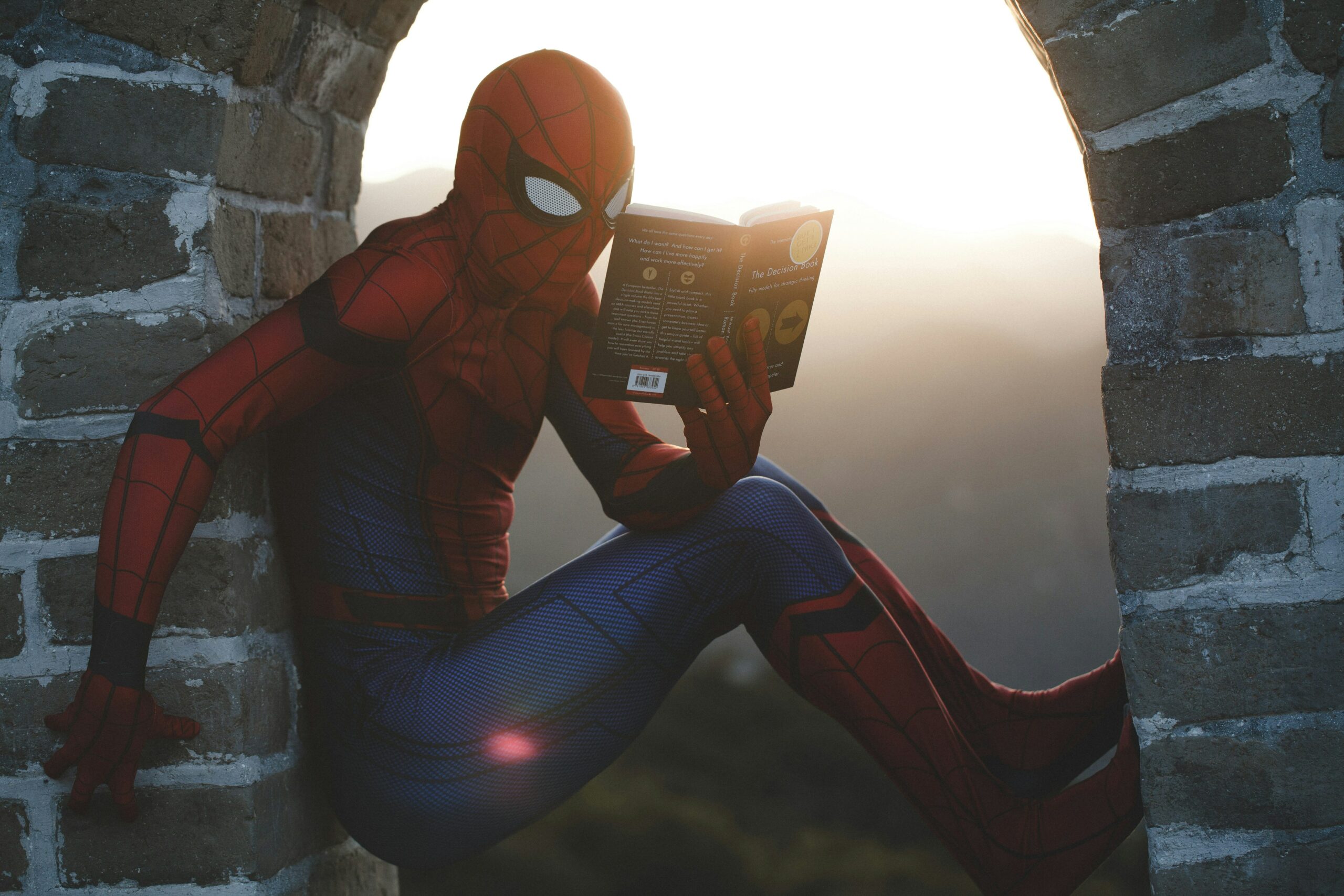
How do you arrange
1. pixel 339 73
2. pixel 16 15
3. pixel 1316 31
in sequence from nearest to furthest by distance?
pixel 1316 31 → pixel 16 15 → pixel 339 73

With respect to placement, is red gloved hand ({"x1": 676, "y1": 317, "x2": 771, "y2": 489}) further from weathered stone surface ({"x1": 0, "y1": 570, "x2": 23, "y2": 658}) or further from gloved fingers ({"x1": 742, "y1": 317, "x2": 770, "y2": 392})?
weathered stone surface ({"x1": 0, "y1": 570, "x2": 23, "y2": 658})

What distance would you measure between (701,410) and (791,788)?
161 cm

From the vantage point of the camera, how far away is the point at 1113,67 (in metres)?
0.95

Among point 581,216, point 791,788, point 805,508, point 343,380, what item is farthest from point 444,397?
point 791,788

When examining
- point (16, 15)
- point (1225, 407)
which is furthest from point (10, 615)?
point (1225, 407)

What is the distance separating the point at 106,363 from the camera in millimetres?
1026

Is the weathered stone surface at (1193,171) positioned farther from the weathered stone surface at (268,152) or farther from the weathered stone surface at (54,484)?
the weathered stone surface at (54,484)

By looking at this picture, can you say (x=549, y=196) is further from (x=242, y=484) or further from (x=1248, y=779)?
(x=1248, y=779)

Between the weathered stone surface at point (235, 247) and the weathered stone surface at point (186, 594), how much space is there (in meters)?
0.30

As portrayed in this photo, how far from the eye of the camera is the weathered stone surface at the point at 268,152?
1061 millimetres

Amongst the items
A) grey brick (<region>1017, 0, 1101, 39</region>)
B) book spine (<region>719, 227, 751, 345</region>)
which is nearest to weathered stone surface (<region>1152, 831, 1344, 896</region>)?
book spine (<region>719, 227, 751, 345</region>)

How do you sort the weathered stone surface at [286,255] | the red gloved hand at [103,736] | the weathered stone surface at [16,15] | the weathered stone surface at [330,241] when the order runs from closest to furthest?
the red gloved hand at [103,736] → the weathered stone surface at [16,15] → the weathered stone surface at [286,255] → the weathered stone surface at [330,241]

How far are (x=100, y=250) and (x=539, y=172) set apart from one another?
485mm

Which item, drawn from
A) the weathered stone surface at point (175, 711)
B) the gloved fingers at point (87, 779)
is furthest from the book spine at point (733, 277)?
the gloved fingers at point (87, 779)
